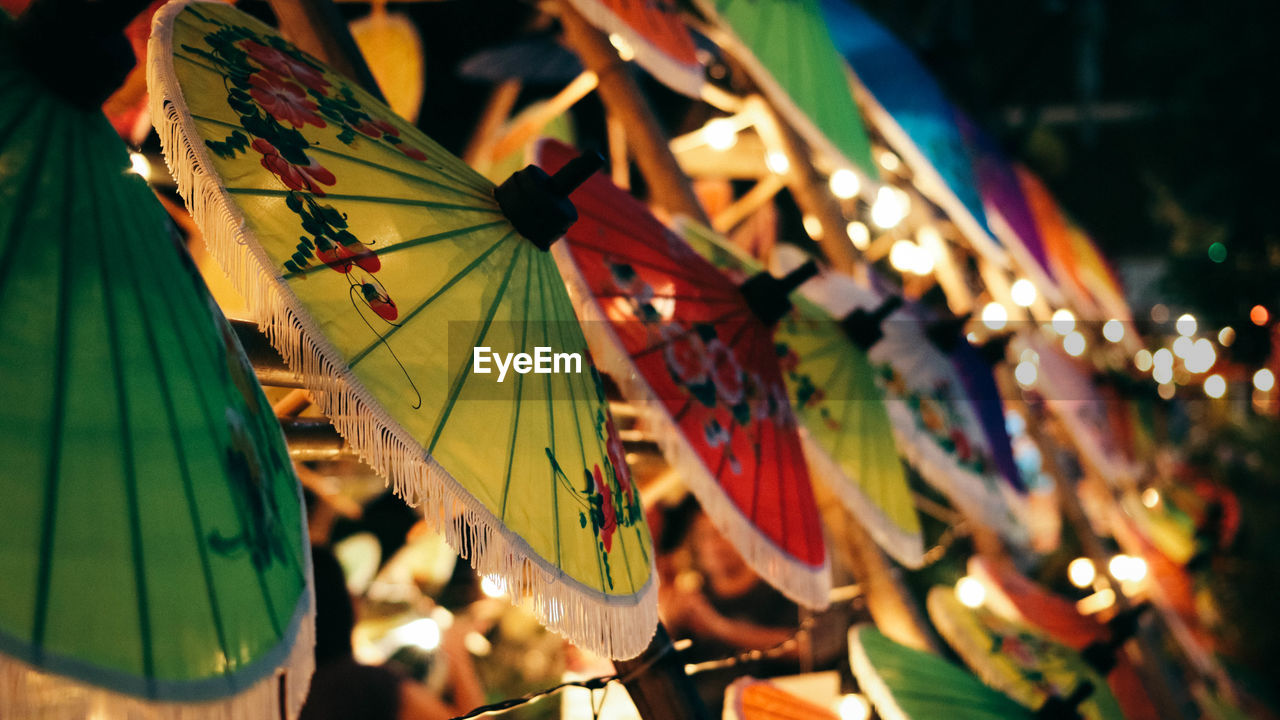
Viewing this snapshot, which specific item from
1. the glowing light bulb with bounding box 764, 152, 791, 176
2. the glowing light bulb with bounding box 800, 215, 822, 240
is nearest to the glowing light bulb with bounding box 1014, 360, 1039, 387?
the glowing light bulb with bounding box 800, 215, 822, 240

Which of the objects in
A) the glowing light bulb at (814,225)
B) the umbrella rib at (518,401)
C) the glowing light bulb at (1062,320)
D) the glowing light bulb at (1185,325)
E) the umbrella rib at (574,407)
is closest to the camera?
the umbrella rib at (518,401)

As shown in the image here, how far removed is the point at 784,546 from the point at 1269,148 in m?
4.98

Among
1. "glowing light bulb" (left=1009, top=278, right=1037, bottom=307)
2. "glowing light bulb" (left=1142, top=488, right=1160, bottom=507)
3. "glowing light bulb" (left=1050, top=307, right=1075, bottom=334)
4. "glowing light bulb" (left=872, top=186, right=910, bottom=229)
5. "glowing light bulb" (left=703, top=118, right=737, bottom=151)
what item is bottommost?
"glowing light bulb" (left=1142, top=488, right=1160, bottom=507)

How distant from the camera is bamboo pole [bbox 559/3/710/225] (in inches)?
76.6

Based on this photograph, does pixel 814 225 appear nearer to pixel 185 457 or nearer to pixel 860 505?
pixel 860 505

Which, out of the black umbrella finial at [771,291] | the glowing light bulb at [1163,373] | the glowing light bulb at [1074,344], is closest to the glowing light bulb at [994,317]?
the glowing light bulb at [1074,344]

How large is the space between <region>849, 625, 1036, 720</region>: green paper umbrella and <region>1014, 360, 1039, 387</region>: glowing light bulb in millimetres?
1867

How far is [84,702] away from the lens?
0.49 meters

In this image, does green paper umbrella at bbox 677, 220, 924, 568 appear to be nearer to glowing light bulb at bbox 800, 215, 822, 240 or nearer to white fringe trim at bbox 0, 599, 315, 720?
glowing light bulb at bbox 800, 215, 822, 240

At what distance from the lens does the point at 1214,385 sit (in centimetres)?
552

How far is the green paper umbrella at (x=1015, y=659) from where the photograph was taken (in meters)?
2.00

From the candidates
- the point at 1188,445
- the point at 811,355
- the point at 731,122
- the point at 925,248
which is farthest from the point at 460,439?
the point at 1188,445

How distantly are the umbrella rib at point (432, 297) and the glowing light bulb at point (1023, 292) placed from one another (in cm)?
315

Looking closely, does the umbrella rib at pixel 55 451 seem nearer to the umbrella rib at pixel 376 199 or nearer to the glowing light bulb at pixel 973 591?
the umbrella rib at pixel 376 199
